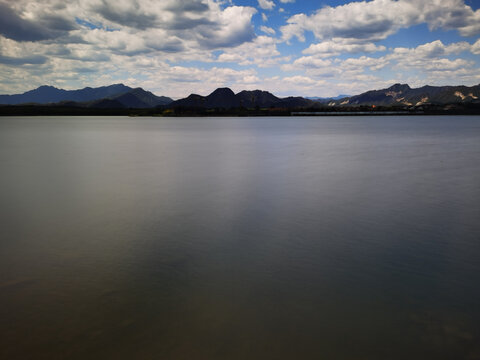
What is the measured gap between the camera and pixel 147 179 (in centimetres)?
2998

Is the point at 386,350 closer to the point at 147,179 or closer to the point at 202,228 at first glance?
the point at 202,228

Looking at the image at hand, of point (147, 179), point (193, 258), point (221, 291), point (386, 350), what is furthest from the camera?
point (147, 179)

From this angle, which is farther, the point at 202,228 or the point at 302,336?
the point at 202,228

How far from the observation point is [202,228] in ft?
52.6

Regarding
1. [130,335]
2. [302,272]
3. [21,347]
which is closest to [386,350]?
[302,272]

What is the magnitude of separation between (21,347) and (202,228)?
9.33m

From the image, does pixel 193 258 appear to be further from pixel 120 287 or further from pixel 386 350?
pixel 386 350

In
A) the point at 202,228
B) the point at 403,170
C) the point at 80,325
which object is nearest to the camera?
the point at 80,325

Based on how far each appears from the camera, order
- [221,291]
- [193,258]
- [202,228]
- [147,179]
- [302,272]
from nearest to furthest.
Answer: [221,291], [302,272], [193,258], [202,228], [147,179]

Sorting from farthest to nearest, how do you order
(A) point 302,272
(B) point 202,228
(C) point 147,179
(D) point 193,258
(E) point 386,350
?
1. (C) point 147,179
2. (B) point 202,228
3. (D) point 193,258
4. (A) point 302,272
5. (E) point 386,350

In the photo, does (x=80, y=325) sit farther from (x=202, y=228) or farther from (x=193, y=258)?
(x=202, y=228)

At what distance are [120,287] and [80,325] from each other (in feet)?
6.26

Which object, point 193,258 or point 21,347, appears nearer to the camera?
point 21,347

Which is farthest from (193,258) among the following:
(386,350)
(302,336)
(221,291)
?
(386,350)
